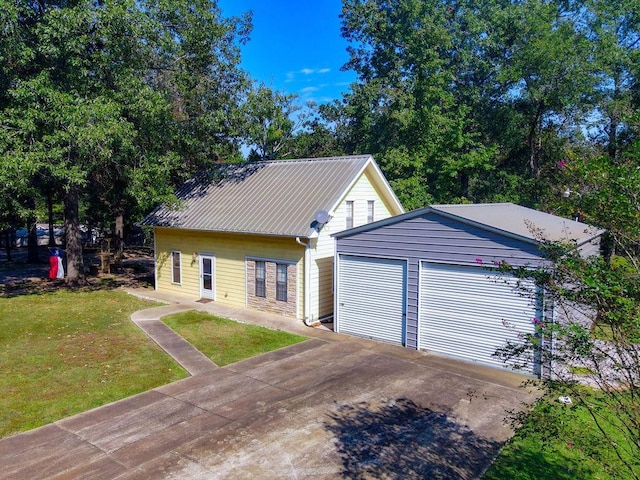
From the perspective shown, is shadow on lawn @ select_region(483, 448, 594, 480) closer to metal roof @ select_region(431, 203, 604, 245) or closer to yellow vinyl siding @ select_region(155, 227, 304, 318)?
metal roof @ select_region(431, 203, 604, 245)

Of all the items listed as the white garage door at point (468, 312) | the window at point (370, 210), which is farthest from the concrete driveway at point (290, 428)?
the window at point (370, 210)

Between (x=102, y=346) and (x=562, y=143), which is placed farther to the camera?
(x=562, y=143)

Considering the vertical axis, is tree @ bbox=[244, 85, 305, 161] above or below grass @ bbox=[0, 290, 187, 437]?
above

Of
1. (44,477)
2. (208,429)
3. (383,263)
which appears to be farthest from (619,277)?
(383,263)

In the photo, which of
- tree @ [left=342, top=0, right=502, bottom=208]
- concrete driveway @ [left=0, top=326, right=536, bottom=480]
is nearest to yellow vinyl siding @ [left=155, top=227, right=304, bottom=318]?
concrete driveway @ [left=0, top=326, right=536, bottom=480]

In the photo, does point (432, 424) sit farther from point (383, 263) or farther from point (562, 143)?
point (562, 143)

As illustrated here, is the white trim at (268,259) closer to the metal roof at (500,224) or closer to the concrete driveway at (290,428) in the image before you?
the metal roof at (500,224)

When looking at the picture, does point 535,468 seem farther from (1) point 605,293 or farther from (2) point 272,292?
(2) point 272,292
